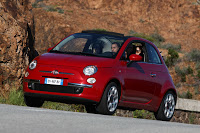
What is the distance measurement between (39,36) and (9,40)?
20.1 m

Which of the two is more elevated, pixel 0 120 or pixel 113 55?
pixel 113 55

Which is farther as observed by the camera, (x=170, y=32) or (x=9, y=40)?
(x=170, y=32)

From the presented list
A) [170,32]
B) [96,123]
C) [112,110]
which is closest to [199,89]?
[170,32]

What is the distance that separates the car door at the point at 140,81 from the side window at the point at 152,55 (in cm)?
7

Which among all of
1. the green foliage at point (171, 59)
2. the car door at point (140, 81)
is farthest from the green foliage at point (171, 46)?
the car door at point (140, 81)

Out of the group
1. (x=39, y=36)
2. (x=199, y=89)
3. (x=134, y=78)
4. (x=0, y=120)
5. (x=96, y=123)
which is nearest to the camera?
(x=0, y=120)

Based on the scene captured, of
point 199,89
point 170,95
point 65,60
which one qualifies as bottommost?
point 199,89

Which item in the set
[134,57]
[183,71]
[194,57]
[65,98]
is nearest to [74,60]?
[65,98]

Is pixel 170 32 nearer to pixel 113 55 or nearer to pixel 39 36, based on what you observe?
pixel 39 36

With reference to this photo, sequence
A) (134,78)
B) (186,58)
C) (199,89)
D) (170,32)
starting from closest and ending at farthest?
1. (134,78)
2. (199,89)
3. (186,58)
4. (170,32)

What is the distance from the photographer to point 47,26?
36594 millimetres

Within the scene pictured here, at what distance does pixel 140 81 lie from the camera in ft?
33.4

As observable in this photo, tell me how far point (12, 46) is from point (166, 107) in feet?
13.5

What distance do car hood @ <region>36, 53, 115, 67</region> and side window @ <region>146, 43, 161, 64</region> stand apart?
5.92 ft
